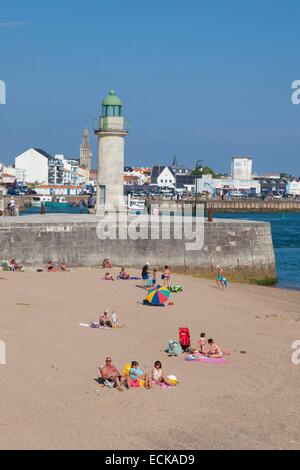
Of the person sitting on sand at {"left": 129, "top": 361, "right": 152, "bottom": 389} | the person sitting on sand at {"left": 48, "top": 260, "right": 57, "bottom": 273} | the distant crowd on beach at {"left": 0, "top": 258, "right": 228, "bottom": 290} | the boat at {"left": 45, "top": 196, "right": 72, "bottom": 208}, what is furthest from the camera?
the boat at {"left": 45, "top": 196, "right": 72, "bottom": 208}

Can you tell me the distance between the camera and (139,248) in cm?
2477

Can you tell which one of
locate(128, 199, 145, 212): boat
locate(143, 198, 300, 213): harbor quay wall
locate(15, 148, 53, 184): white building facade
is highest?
locate(15, 148, 53, 184): white building facade

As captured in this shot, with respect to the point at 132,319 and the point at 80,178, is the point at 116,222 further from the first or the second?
the point at 80,178

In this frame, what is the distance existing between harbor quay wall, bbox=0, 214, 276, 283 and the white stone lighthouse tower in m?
5.31

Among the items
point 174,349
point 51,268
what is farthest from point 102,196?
point 174,349

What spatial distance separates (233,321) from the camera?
16875 millimetres

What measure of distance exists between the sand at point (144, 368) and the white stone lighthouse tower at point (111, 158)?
11608 millimetres

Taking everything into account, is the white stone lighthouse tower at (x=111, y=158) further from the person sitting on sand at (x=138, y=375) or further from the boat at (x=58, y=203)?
the boat at (x=58, y=203)

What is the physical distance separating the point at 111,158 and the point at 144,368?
18.8 meters

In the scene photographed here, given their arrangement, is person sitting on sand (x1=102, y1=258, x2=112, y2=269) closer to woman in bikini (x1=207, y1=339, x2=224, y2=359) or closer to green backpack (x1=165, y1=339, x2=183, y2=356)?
green backpack (x1=165, y1=339, x2=183, y2=356)

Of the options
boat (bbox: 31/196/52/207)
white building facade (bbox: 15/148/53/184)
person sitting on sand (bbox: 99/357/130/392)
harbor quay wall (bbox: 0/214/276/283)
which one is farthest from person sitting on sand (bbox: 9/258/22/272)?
white building facade (bbox: 15/148/53/184)

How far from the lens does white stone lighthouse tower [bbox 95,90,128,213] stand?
30172 mm

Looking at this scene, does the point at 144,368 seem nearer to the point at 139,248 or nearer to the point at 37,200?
the point at 139,248
